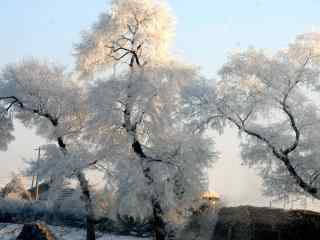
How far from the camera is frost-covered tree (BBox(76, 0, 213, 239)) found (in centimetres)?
2111

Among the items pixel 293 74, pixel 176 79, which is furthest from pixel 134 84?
pixel 293 74

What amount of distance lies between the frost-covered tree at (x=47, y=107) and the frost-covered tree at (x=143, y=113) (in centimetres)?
185

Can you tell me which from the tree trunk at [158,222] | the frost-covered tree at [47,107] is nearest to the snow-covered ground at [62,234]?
the frost-covered tree at [47,107]

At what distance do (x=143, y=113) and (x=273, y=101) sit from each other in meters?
5.25

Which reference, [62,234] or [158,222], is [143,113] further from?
[62,234]

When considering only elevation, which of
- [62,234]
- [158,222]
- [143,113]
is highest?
[143,113]

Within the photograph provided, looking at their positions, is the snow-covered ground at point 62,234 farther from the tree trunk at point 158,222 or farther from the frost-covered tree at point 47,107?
the tree trunk at point 158,222

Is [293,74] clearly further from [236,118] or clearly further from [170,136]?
[170,136]

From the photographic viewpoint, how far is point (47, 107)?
25500 mm

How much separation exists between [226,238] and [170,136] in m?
4.55

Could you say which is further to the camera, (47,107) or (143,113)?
(47,107)

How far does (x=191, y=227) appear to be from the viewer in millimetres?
23406

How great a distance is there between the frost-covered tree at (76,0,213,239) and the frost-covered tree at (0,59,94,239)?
6.08ft

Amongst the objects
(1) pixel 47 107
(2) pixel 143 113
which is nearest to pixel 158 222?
(2) pixel 143 113
